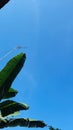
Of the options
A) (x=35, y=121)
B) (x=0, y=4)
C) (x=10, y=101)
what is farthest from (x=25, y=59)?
(x=0, y=4)

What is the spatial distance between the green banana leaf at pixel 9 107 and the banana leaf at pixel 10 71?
933 millimetres

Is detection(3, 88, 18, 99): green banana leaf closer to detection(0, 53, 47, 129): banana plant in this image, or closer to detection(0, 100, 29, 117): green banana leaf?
detection(0, 53, 47, 129): banana plant

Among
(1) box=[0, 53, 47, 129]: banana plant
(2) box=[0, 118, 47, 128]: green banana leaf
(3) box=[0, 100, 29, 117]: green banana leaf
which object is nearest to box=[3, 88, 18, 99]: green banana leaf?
(1) box=[0, 53, 47, 129]: banana plant

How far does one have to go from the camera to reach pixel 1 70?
11.0 metres

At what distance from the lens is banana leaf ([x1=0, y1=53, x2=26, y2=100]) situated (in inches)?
435

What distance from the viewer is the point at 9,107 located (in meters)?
12.1

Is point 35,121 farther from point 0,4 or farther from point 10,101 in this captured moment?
point 0,4

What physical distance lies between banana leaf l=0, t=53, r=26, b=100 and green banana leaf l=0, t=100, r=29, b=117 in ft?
3.06

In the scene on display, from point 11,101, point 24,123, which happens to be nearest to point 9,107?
point 11,101

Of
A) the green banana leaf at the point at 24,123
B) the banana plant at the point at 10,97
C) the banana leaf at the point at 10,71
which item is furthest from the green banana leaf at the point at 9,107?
the banana leaf at the point at 10,71

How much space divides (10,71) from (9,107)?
75.4 inches

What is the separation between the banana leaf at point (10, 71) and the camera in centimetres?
1104

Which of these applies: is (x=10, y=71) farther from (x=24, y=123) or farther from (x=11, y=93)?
(x=24, y=123)

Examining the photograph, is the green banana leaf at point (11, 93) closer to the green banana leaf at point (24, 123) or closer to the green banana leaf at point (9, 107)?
the green banana leaf at point (9, 107)
